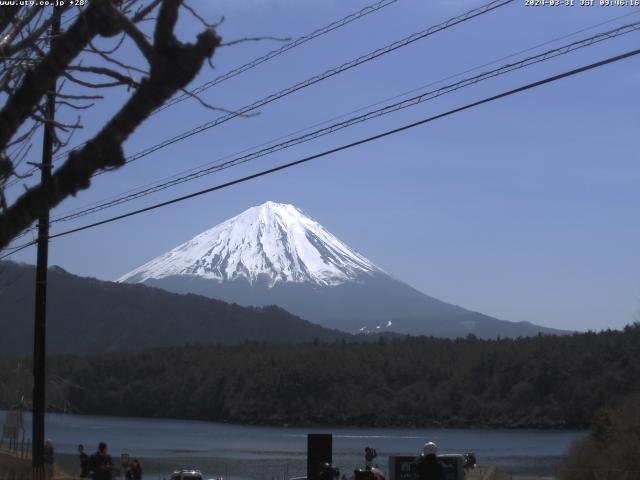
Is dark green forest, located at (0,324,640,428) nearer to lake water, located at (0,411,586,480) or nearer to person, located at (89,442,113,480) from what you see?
lake water, located at (0,411,586,480)

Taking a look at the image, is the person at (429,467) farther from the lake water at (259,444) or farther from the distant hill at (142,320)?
the distant hill at (142,320)

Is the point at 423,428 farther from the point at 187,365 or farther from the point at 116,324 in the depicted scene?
the point at 116,324

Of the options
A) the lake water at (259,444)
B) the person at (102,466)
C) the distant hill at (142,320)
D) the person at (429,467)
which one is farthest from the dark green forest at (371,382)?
the person at (429,467)

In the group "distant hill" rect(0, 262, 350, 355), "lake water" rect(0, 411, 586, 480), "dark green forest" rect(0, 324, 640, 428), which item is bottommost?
"lake water" rect(0, 411, 586, 480)

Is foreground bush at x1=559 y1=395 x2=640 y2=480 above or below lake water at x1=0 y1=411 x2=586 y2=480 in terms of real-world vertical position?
above

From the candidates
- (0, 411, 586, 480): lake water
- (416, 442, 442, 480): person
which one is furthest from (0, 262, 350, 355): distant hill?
(416, 442, 442, 480): person

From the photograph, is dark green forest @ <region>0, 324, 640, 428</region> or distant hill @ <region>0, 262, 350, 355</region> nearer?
dark green forest @ <region>0, 324, 640, 428</region>
